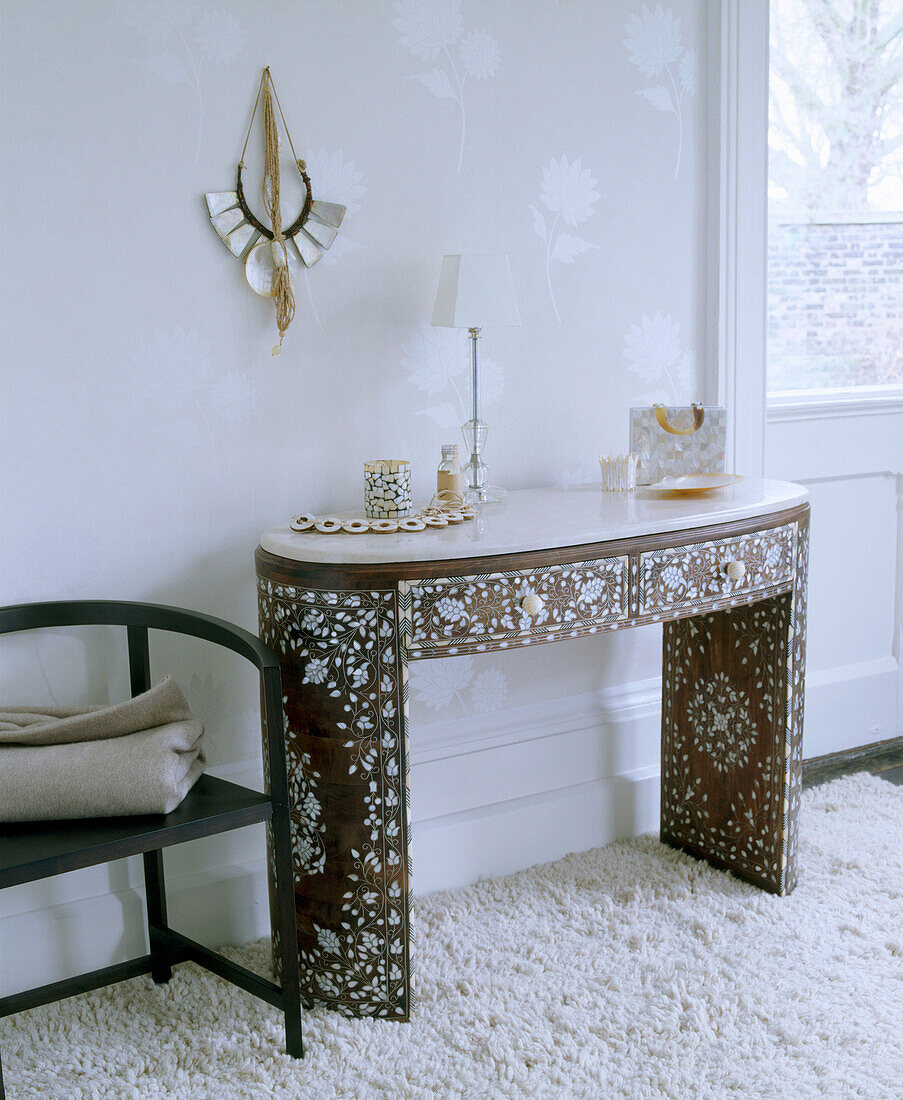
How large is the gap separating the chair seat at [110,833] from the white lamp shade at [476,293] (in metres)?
0.95

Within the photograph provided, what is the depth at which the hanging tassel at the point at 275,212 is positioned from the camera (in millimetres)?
1892

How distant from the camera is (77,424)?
1812 millimetres

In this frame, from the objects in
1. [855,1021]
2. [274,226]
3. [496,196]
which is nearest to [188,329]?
[274,226]

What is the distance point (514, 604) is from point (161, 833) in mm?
644

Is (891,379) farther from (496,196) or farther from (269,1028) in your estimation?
(269,1028)

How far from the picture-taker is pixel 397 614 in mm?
1627

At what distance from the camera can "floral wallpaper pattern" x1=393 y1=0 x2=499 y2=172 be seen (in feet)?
6.61

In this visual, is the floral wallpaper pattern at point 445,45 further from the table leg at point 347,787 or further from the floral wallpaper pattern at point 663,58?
the table leg at point 347,787

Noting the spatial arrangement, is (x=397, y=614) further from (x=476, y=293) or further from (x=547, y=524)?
(x=476, y=293)

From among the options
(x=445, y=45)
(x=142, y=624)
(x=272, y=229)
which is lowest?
(x=142, y=624)

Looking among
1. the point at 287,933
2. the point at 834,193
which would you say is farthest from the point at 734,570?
the point at 834,193

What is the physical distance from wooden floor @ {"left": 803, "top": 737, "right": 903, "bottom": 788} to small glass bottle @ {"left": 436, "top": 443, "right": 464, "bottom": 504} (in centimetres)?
137

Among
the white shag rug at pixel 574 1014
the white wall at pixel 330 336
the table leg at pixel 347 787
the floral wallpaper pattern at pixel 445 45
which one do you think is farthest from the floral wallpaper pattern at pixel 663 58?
the white shag rug at pixel 574 1014

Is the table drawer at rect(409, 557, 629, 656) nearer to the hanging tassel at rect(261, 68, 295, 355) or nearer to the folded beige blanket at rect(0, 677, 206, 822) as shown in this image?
the folded beige blanket at rect(0, 677, 206, 822)
